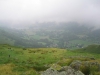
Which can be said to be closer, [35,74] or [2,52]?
[35,74]

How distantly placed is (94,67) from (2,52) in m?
38.0

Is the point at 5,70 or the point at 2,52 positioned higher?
the point at 2,52

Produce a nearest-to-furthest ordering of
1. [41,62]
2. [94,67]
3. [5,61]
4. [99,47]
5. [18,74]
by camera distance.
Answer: [18,74], [94,67], [5,61], [41,62], [99,47]

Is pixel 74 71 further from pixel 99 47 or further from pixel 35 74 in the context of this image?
pixel 99 47

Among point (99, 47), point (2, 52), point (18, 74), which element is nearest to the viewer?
point (18, 74)

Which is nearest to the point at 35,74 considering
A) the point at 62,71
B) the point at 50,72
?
the point at 50,72

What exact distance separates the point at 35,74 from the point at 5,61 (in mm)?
21459

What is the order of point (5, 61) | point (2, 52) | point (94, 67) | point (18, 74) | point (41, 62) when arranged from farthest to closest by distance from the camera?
point (2, 52)
point (41, 62)
point (5, 61)
point (94, 67)
point (18, 74)

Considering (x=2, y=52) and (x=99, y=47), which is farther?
(x=99, y=47)

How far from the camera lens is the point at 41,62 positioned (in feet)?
168

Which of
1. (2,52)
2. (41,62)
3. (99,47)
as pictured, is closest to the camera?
(41,62)

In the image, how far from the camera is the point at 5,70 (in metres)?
28.9

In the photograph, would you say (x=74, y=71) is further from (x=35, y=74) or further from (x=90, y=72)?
(x=35, y=74)

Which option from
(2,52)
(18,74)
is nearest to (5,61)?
(2,52)
